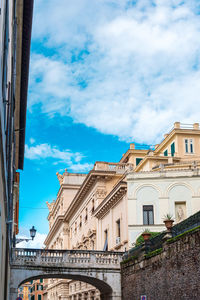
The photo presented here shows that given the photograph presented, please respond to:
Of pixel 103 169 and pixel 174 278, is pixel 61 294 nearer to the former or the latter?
pixel 103 169

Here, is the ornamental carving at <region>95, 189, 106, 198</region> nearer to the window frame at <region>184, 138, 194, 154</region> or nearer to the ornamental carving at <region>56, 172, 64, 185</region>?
the window frame at <region>184, 138, 194, 154</region>

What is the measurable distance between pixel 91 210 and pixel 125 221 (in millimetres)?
14787

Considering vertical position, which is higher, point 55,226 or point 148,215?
point 55,226

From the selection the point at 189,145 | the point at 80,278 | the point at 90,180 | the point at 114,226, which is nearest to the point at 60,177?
the point at 90,180

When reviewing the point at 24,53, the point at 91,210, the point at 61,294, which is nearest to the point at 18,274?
the point at 24,53

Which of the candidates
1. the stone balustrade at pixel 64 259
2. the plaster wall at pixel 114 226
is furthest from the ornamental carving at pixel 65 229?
the stone balustrade at pixel 64 259

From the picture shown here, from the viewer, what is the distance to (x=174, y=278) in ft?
59.2

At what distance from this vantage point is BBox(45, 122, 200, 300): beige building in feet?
103

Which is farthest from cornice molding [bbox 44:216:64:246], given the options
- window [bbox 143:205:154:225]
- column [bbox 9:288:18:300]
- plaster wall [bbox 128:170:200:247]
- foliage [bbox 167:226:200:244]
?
foliage [bbox 167:226:200:244]

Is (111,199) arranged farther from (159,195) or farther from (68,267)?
(68,267)

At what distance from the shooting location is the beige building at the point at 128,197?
3131cm

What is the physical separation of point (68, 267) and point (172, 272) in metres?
12.0

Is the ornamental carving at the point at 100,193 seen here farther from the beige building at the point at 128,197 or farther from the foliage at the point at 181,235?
the foliage at the point at 181,235

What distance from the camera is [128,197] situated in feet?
104
